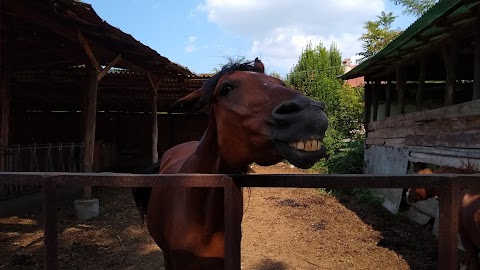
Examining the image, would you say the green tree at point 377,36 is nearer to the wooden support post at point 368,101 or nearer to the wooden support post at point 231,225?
the wooden support post at point 368,101

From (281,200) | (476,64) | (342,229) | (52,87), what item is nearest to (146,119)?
(52,87)

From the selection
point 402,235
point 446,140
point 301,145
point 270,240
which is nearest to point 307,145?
point 301,145

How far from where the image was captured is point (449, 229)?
1.40 metres

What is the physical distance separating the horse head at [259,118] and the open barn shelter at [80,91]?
3.91 meters

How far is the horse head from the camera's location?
142 cm

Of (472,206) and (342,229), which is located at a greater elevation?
(472,206)

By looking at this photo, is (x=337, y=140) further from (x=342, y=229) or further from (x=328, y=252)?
(x=328, y=252)

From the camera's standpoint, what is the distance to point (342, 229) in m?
7.14

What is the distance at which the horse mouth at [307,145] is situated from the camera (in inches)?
55.8

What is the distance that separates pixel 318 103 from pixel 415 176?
1.56ft

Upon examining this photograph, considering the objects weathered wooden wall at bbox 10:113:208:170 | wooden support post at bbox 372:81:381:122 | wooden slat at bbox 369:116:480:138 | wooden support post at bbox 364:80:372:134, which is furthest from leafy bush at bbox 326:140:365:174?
weathered wooden wall at bbox 10:113:208:170

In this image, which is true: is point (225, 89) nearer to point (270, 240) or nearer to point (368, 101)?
point (270, 240)

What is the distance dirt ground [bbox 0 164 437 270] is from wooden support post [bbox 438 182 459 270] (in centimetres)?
383

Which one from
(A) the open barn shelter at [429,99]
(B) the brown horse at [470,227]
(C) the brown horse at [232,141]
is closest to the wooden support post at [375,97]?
(A) the open barn shelter at [429,99]
